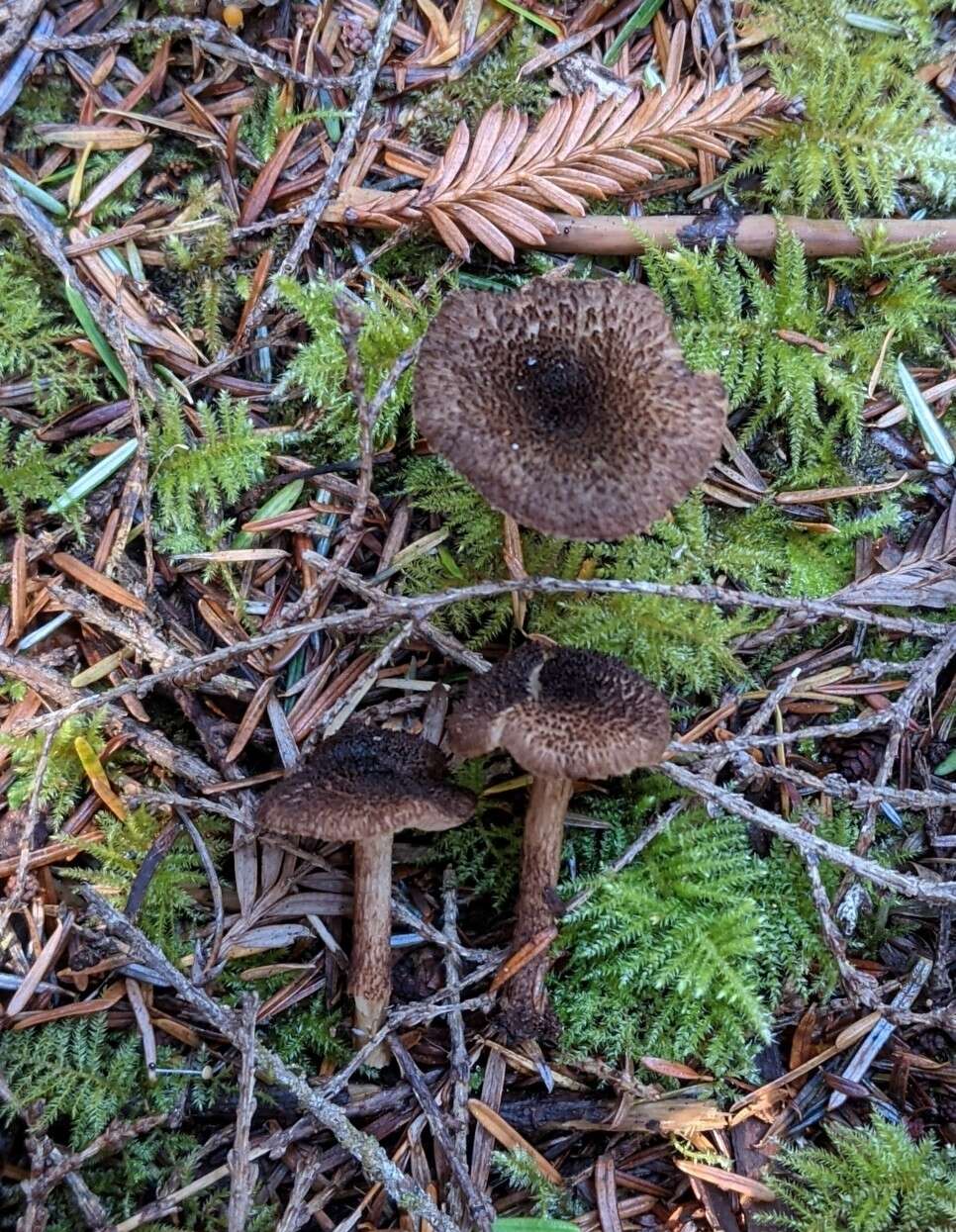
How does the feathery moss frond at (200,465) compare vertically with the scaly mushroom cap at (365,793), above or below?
above

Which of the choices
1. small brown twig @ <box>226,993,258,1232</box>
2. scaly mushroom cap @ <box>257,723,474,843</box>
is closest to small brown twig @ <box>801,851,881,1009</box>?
scaly mushroom cap @ <box>257,723,474,843</box>

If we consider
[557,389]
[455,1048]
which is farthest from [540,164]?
[455,1048]

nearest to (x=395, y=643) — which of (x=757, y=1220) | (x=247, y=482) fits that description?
(x=247, y=482)

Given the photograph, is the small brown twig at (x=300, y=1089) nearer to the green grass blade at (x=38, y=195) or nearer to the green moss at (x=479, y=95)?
the green grass blade at (x=38, y=195)

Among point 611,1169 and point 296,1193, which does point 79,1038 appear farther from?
point 611,1169

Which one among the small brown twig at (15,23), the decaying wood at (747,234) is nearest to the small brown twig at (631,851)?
the decaying wood at (747,234)

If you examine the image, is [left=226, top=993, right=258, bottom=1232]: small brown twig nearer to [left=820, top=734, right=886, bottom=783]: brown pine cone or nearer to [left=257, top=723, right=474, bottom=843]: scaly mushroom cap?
[left=257, top=723, right=474, bottom=843]: scaly mushroom cap
